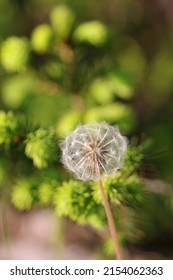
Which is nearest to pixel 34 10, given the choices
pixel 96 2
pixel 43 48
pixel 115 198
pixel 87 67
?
pixel 96 2

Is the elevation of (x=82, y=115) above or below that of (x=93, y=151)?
above

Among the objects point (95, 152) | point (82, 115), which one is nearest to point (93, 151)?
point (95, 152)

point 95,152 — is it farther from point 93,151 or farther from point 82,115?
point 82,115

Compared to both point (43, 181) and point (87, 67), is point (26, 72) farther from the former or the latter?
point (43, 181)

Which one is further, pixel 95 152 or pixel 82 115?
pixel 82 115
